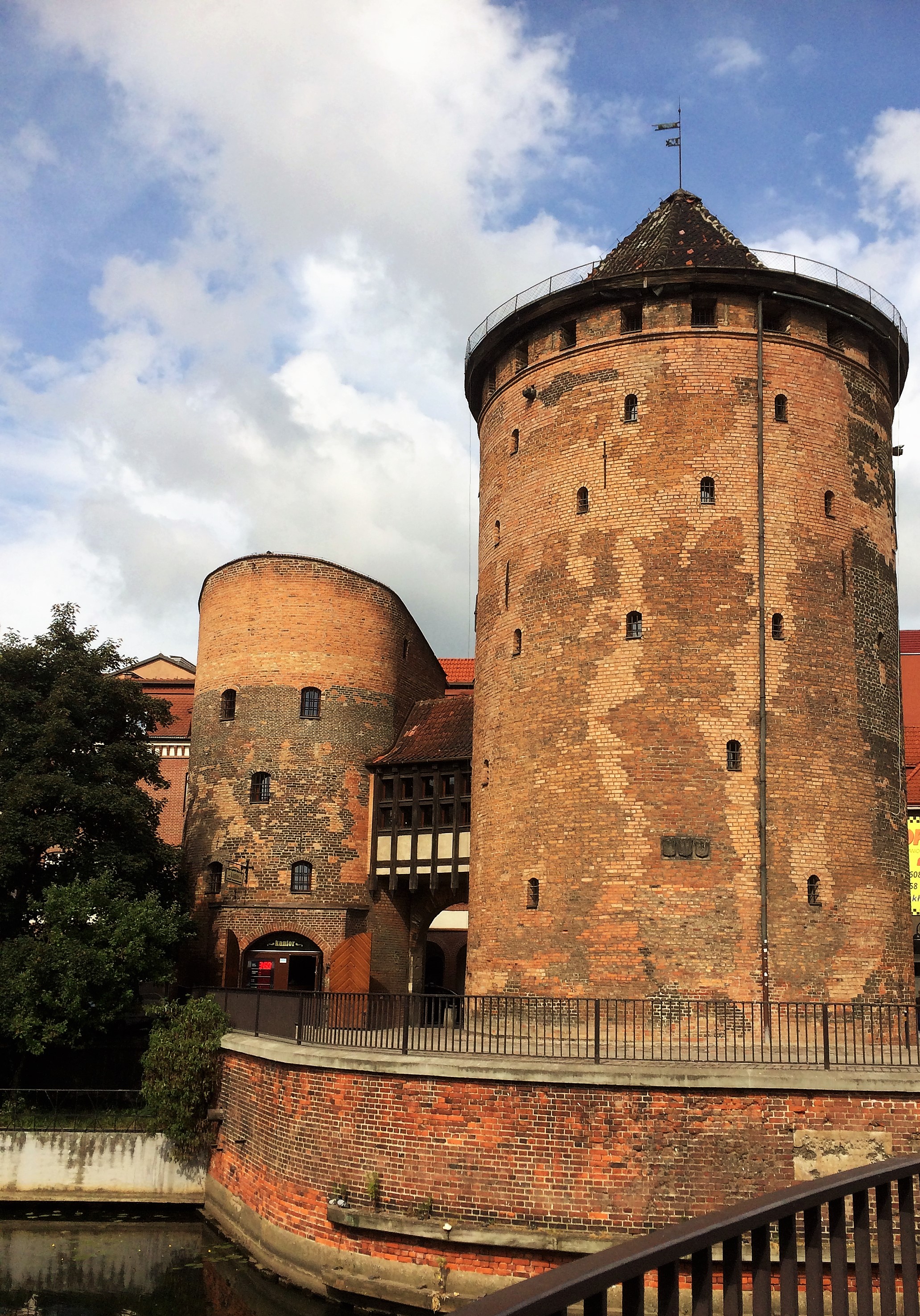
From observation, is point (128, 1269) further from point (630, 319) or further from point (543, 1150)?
point (630, 319)

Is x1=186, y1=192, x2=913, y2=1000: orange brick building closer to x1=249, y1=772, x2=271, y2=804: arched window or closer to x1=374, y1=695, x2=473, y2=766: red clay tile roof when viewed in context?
x1=374, y1=695, x2=473, y2=766: red clay tile roof

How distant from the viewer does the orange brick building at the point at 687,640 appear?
1745 cm

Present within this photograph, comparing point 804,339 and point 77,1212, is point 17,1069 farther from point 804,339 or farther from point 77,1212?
point 804,339

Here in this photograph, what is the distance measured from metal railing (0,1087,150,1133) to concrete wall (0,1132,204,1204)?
0.49 feet

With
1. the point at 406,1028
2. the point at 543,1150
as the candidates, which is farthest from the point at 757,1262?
the point at 406,1028

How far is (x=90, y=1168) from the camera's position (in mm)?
17594

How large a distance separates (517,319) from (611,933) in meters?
11.3

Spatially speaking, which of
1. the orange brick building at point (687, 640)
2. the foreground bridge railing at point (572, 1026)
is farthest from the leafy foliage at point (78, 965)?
the orange brick building at point (687, 640)

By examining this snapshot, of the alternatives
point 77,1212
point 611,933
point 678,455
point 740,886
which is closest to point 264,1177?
point 77,1212

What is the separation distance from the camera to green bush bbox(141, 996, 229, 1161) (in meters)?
16.8

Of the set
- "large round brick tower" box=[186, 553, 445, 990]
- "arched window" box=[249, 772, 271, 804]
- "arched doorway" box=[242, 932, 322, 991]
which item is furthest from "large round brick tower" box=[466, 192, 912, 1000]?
"arched window" box=[249, 772, 271, 804]

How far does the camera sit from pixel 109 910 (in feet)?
66.1

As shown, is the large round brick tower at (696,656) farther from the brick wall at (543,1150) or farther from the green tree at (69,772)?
the green tree at (69,772)

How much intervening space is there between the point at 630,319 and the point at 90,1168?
16.6 m
